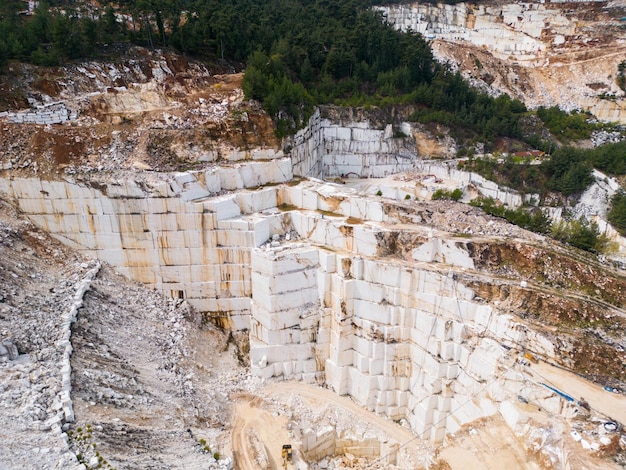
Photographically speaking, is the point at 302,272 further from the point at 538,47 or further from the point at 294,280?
the point at 538,47

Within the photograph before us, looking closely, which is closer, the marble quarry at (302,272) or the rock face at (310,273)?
the marble quarry at (302,272)

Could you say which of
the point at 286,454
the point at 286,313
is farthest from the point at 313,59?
the point at 286,454

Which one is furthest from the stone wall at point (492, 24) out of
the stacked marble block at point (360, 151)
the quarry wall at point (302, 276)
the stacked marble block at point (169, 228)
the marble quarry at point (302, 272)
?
the stacked marble block at point (169, 228)

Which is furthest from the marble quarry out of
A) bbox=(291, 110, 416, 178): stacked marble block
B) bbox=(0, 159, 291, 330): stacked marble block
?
bbox=(291, 110, 416, 178): stacked marble block

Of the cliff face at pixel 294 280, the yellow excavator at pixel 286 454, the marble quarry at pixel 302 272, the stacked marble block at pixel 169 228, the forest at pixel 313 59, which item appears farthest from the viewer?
the forest at pixel 313 59

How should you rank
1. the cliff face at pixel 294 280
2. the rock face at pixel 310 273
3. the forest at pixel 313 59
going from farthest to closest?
the forest at pixel 313 59, the rock face at pixel 310 273, the cliff face at pixel 294 280

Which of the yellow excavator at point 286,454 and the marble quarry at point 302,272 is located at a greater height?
the marble quarry at point 302,272

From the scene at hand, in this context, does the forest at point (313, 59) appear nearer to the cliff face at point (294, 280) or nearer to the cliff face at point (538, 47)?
the cliff face at point (294, 280)
